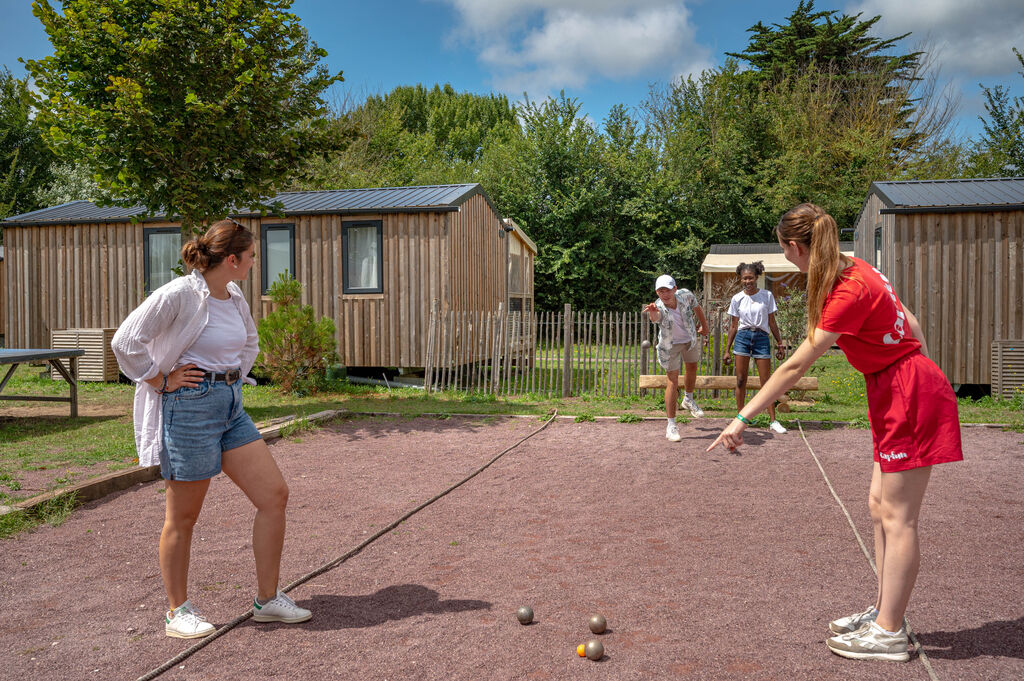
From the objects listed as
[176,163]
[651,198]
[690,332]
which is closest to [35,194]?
[651,198]

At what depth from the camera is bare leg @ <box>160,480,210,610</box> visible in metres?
3.41

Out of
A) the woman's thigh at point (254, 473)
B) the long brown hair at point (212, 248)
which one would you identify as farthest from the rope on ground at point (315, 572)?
the long brown hair at point (212, 248)

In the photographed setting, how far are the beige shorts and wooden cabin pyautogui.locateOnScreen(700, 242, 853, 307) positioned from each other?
13.5 metres

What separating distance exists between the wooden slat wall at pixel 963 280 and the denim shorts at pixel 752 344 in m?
4.90

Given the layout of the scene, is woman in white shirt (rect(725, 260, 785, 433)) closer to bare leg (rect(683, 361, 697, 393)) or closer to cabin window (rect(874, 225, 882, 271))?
bare leg (rect(683, 361, 697, 393))

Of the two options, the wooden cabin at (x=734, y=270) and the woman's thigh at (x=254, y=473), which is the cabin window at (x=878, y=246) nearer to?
the wooden cabin at (x=734, y=270)

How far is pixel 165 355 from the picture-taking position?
11.0ft

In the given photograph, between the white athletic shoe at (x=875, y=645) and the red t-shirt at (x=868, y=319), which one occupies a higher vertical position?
the red t-shirt at (x=868, y=319)

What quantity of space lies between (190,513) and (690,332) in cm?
658

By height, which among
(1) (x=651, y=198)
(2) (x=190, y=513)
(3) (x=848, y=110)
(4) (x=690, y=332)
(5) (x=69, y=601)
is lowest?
(5) (x=69, y=601)

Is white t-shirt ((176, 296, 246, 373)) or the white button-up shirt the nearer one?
the white button-up shirt

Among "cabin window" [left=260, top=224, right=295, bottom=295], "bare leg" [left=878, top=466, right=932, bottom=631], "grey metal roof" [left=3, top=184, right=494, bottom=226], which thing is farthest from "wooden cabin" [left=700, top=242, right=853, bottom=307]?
"bare leg" [left=878, top=466, right=932, bottom=631]

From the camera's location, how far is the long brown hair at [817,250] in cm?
319

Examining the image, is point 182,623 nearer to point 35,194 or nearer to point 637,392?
point 637,392
